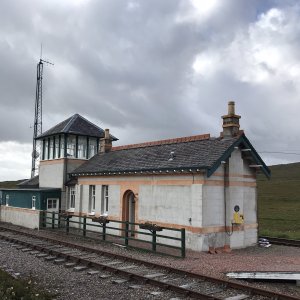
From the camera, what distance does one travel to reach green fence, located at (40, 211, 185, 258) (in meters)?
15.3

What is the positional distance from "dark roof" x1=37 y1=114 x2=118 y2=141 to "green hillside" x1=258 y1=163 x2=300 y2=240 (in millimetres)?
13201

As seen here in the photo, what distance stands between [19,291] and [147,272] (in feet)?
14.7

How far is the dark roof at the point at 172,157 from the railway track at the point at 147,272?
Result: 5.08 m

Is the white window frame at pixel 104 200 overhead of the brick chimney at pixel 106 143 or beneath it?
beneath

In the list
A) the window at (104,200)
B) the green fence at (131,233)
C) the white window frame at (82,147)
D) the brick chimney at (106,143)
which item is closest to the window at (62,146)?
the white window frame at (82,147)

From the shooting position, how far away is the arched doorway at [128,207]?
2066 cm

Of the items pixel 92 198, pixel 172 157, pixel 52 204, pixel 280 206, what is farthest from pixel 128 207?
pixel 280 206

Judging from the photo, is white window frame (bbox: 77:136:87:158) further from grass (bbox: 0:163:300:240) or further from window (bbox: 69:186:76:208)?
grass (bbox: 0:163:300:240)

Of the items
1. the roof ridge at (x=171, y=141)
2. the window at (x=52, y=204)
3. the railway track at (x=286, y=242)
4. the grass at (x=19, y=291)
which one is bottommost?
the railway track at (x=286, y=242)

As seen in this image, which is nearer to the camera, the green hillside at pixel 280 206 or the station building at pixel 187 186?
the station building at pixel 187 186

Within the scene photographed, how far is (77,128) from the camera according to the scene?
26531mm

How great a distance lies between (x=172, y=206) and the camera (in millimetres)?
17688

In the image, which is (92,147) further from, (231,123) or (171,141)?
(231,123)

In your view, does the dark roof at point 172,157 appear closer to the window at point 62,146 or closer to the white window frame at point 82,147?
the window at point 62,146
